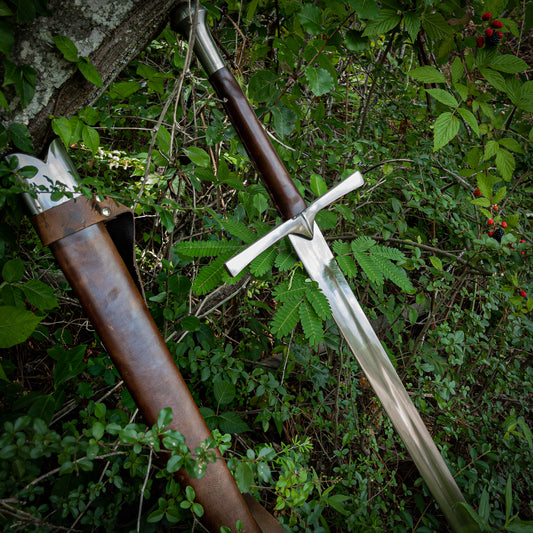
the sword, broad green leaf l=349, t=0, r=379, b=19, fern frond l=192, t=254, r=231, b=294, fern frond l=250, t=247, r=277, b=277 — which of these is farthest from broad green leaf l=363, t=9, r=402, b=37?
fern frond l=192, t=254, r=231, b=294

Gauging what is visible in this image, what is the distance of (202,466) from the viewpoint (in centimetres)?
80

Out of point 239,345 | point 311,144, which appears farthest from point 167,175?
point 311,144

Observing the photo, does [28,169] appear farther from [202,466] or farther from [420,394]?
[420,394]

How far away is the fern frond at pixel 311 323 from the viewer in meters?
0.98

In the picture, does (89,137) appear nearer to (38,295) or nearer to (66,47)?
(66,47)

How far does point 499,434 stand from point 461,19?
1814 mm

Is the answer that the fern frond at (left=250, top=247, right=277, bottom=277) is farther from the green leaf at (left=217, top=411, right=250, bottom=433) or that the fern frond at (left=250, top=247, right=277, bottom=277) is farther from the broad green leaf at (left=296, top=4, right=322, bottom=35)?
the broad green leaf at (left=296, top=4, right=322, bottom=35)

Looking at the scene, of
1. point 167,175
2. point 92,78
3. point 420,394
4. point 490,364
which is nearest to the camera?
point 92,78

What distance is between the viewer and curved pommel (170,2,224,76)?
1018 mm

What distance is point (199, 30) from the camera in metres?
1.03

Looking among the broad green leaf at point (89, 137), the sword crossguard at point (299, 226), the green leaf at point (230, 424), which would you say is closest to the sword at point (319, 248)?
the sword crossguard at point (299, 226)

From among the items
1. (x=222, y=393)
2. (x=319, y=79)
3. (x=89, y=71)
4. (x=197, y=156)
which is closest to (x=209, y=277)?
(x=197, y=156)

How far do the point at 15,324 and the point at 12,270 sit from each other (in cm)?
22

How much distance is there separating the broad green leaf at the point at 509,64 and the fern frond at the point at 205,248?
121cm
